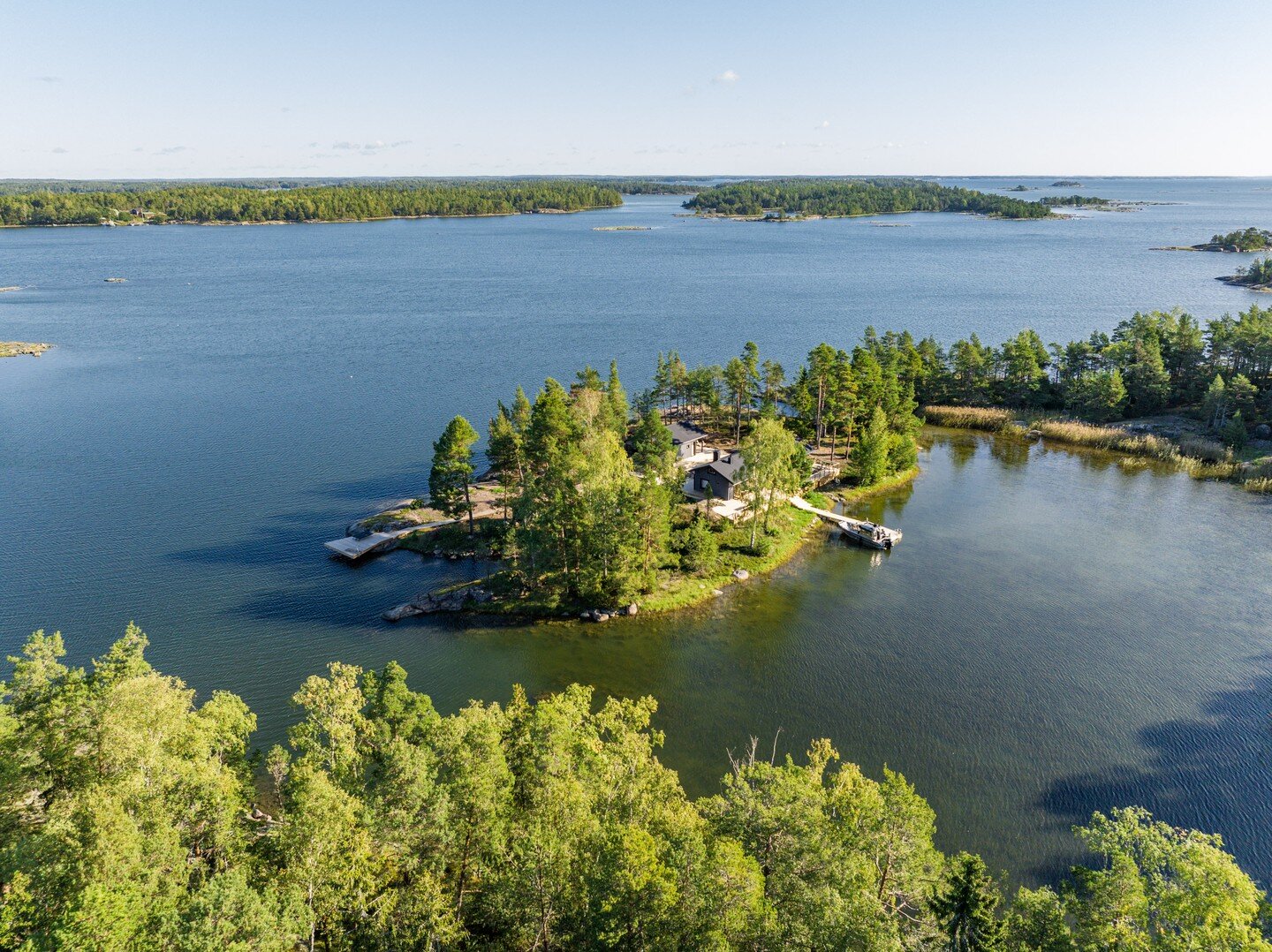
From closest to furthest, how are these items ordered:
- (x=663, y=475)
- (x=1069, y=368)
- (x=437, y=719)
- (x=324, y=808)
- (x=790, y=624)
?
(x=324, y=808) → (x=437, y=719) → (x=790, y=624) → (x=663, y=475) → (x=1069, y=368)

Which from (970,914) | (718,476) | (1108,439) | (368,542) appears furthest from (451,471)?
(1108,439)

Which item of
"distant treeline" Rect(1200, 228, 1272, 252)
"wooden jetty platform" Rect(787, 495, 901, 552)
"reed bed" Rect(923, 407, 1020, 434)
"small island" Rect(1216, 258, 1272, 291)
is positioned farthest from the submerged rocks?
"distant treeline" Rect(1200, 228, 1272, 252)

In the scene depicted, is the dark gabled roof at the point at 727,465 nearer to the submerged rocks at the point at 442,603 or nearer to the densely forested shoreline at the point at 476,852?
the submerged rocks at the point at 442,603

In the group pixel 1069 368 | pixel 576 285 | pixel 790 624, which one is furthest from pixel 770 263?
pixel 790 624

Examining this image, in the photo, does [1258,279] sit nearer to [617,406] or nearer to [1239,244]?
[1239,244]

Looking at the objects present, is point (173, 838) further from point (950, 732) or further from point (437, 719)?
point (950, 732)

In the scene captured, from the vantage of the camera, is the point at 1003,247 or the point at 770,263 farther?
the point at 1003,247
